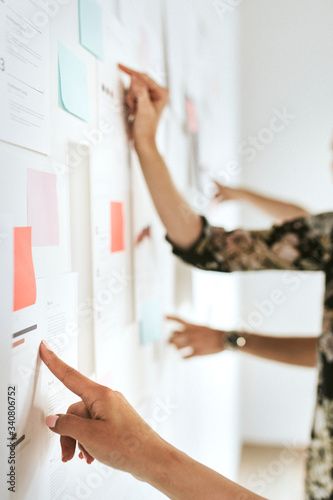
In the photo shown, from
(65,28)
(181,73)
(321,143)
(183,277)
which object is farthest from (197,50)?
(321,143)

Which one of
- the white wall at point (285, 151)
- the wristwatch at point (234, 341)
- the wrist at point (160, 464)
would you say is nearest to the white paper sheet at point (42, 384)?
the wrist at point (160, 464)

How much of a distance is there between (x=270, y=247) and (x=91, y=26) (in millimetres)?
566

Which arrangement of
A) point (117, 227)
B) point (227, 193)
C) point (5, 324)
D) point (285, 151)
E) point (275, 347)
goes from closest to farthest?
1. point (5, 324)
2. point (117, 227)
3. point (275, 347)
4. point (227, 193)
5. point (285, 151)

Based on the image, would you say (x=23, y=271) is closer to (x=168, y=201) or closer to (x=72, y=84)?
(x=72, y=84)

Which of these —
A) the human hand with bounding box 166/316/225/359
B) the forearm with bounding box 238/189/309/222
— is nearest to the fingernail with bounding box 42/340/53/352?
the human hand with bounding box 166/316/225/359

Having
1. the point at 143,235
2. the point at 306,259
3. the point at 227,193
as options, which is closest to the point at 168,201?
the point at 143,235

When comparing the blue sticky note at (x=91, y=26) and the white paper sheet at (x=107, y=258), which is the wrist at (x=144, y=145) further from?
the blue sticky note at (x=91, y=26)

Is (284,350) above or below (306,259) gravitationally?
below

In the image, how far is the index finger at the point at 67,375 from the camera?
1.83 ft

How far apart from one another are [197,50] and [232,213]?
97cm

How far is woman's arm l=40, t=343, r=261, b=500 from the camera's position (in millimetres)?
525

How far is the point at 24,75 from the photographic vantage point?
1.67 feet

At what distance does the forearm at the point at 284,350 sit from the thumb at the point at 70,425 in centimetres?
78

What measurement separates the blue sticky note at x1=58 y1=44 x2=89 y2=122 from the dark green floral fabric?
404 millimetres
